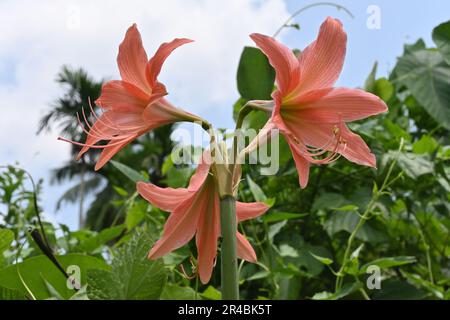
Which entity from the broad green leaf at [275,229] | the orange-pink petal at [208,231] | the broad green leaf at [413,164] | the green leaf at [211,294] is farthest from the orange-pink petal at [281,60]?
the broad green leaf at [413,164]

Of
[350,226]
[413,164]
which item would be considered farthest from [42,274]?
[413,164]

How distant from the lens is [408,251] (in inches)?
48.8

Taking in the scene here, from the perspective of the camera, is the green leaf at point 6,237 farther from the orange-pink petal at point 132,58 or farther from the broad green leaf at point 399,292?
the broad green leaf at point 399,292

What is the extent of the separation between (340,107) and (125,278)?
0.22 metres

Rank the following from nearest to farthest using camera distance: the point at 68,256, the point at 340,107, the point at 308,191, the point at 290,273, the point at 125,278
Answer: the point at 125,278 → the point at 340,107 → the point at 68,256 → the point at 290,273 → the point at 308,191

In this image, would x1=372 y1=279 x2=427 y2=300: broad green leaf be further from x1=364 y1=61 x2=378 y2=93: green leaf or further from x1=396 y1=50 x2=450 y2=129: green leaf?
x1=364 y1=61 x2=378 y2=93: green leaf

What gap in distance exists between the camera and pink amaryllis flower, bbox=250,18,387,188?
424 millimetres

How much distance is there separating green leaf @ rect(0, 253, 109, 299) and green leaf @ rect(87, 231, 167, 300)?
0.24 m

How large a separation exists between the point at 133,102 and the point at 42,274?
0.24m

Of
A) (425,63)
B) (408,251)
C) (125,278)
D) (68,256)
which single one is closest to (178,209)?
(125,278)

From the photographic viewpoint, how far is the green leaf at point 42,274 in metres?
0.57

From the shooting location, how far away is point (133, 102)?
468 mm

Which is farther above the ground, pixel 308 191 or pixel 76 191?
pixel 76 191
